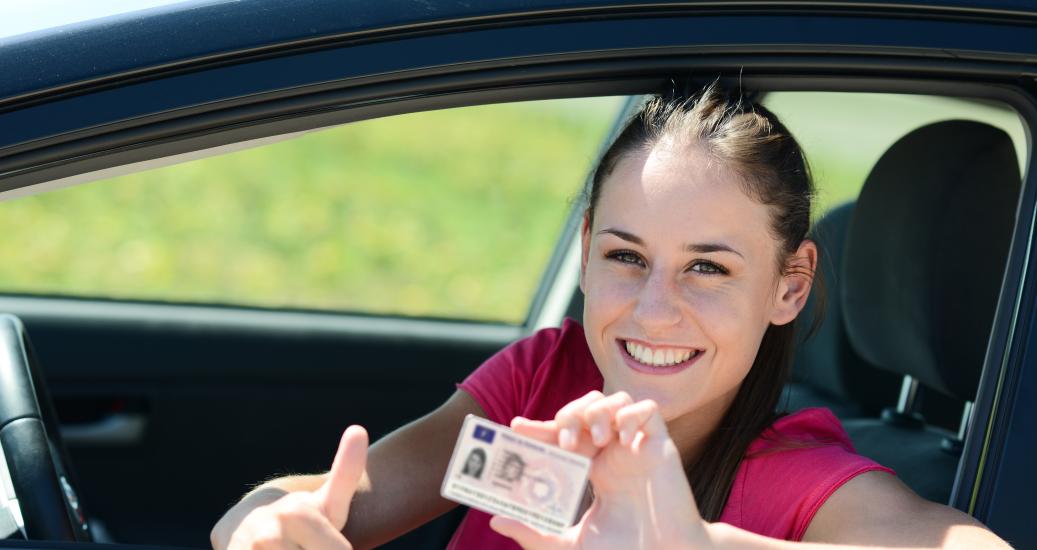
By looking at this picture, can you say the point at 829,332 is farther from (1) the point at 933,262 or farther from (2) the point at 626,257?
(2) the point at 626,257

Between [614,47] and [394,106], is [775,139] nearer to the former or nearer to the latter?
[614,47]

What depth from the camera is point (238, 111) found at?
124cm

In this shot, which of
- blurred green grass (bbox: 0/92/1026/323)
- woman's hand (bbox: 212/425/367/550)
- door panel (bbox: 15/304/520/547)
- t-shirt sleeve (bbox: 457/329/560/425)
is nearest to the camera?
woman's hand (bbox: 212/425/367/550)

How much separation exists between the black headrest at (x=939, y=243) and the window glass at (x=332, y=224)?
3495 mm

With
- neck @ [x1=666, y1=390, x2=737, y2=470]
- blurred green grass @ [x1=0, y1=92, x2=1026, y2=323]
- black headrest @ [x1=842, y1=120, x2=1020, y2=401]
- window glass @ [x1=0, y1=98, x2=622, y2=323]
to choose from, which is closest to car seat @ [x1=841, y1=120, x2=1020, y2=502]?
black headrest @ [x1=842, y1=120, x2=1020, y2=401]

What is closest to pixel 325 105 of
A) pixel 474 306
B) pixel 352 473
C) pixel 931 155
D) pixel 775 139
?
pixel 352 473

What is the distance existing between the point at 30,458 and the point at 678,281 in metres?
0.95

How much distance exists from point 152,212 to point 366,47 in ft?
19.7

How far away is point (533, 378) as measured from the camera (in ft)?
6.10

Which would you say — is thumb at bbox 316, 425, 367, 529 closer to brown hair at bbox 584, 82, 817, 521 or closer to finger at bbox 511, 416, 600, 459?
finger at bbox 511, 416, 600, 459

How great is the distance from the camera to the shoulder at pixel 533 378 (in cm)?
182

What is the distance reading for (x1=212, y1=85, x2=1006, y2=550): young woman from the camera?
4.00 feet

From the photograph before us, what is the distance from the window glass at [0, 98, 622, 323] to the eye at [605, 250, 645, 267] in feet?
12.6

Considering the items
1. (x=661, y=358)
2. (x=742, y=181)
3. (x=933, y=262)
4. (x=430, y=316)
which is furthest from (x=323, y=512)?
(x=430, y=316)
